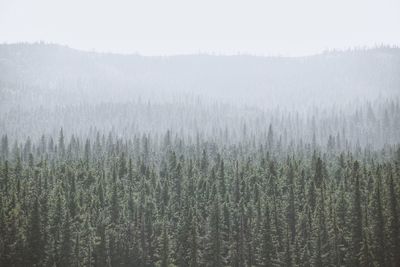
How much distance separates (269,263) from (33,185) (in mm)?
61254

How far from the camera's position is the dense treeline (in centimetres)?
8938

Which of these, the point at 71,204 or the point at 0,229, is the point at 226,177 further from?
the point at 0,229

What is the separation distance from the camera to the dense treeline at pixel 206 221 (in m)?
89.4

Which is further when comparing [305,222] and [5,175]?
[5,175]

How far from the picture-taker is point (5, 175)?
118750mm

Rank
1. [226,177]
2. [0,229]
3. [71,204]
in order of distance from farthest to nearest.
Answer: [226,177], [71,204], [0,229]

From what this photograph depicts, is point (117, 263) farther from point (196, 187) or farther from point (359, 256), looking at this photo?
point (359, 256)

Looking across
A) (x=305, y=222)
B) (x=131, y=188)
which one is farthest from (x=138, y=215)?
(x=305, y=222)

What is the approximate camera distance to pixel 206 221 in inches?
4124

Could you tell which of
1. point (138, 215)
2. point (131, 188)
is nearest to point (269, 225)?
point (138, 215)

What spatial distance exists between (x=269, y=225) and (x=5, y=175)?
214 feet

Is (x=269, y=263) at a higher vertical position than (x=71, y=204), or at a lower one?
lower

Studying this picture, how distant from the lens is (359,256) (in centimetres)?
8731

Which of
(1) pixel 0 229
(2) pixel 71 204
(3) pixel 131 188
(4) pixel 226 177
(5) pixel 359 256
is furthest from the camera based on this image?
(4) pixel 226 177
